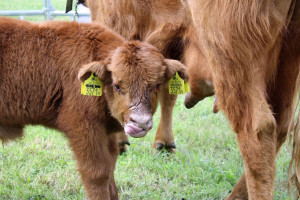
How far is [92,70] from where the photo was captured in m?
3.63

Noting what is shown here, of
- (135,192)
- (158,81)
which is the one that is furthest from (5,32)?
(135,192)

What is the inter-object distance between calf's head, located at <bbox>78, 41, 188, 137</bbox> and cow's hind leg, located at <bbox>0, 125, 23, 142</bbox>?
917 mm

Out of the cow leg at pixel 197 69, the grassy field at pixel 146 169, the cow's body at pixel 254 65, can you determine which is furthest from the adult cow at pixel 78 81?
the cow leg at pixel 197 69

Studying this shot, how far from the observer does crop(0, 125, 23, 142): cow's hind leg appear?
405 centimetres

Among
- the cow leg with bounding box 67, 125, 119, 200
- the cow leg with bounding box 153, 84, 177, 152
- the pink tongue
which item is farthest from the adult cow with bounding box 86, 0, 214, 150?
the pink tongue

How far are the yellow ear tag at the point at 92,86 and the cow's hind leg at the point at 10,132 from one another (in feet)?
2.85

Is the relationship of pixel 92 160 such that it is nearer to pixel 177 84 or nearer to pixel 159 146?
pixel 177 84

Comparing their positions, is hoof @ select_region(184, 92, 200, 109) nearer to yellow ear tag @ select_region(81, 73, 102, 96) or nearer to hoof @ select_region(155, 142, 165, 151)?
hoof @ select_region(155, 142, 165, 151)

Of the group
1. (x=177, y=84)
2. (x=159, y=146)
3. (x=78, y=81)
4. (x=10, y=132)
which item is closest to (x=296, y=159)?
(x=177, y=84)

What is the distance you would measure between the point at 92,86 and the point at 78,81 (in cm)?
25

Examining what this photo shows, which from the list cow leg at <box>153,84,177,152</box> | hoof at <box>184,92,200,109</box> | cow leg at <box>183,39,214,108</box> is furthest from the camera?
cow leg at <box>153,84,177,152</box>

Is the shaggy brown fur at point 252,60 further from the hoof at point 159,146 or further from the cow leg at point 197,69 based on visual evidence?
the hoof at point 159,146

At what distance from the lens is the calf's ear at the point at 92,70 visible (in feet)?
11.8

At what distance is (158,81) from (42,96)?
1.03 metres
